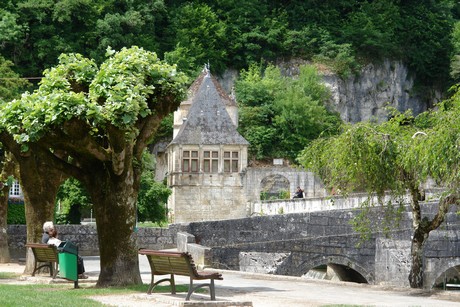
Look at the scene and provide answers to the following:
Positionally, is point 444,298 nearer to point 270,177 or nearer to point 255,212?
point 255,212

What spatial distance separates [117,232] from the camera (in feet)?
61.9

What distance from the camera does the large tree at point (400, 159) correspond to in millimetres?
19719

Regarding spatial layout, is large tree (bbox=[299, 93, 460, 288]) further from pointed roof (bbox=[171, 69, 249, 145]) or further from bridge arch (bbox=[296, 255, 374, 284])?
pointed roof (bbox=[171, 69, 249, 145])

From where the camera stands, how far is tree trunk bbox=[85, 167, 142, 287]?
1881cm

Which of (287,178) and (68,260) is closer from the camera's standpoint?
(68,260)

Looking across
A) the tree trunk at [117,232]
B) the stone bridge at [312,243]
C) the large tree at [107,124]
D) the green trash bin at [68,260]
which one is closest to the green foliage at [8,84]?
the stone bridge at [312,243]

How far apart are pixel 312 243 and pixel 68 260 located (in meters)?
14.3

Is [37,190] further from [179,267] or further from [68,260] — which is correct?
[179,267]

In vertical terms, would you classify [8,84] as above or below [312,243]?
above

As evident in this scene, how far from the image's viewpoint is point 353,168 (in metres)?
21.5

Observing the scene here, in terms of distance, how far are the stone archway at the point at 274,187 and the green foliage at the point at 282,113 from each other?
23.3 feet

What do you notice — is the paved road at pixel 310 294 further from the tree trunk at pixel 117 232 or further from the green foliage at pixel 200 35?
the green foliage at pixel 200 35

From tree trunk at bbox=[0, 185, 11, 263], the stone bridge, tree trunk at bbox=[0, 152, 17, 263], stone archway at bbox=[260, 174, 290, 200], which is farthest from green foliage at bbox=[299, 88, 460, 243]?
stone archway at bbox=[260, 174, 290, 200]

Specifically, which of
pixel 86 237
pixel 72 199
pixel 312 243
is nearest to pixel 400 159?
pixel 312 243
